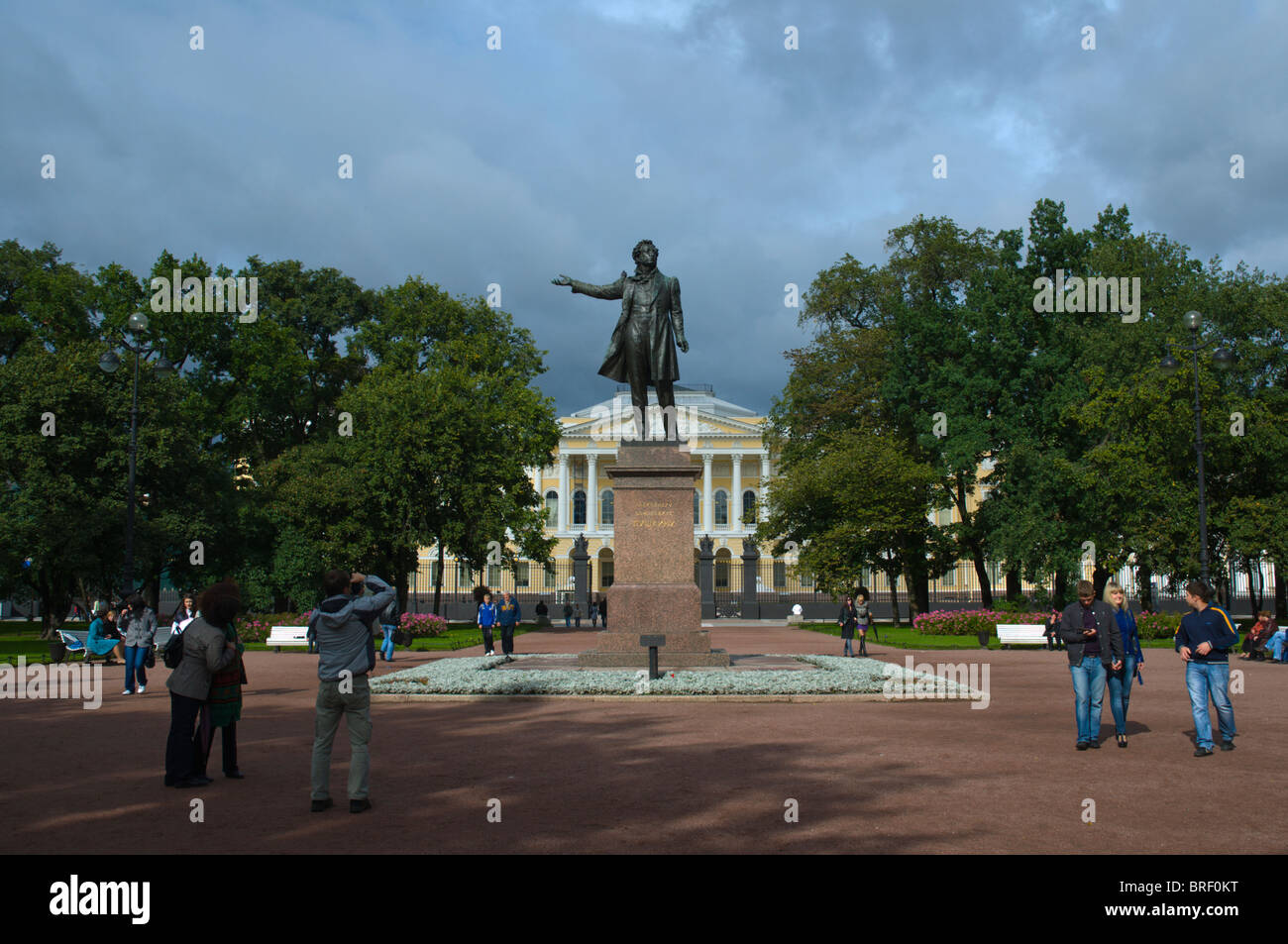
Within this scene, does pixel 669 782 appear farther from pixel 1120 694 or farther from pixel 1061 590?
pixel 1061 590

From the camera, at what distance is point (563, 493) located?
87.5 meters

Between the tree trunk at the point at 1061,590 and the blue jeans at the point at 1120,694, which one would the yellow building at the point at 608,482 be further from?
the blue jeans at the point at 1120,694

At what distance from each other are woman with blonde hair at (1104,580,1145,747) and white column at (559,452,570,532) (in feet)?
250

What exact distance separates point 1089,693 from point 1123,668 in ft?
1.73

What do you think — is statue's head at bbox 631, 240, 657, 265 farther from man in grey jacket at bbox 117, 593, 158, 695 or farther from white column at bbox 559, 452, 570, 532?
white column at bbox 559, 452, 570, 532

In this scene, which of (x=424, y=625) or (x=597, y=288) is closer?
(x=597, y=288)

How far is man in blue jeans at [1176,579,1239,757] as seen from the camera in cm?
979

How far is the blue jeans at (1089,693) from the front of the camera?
10.0 m

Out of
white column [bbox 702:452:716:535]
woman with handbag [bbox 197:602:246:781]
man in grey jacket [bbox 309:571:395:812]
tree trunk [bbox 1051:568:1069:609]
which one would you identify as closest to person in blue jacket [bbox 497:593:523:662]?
woman with handbag [bbox 197:602:246:781]

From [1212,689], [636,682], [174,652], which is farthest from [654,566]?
[174,652]

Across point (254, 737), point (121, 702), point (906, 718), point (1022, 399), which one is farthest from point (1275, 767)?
point (1022, 399)

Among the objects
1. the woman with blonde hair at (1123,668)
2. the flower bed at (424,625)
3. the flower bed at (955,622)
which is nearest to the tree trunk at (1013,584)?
the flower bed at (955,622)

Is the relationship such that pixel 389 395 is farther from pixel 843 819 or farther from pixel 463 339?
pixel 843 819

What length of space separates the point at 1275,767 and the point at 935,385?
99.1ft
